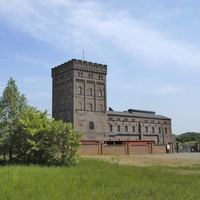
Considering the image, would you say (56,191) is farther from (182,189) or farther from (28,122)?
Answer: (28,122)

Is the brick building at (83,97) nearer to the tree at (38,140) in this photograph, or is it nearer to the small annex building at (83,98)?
the small annex building at (83,98)

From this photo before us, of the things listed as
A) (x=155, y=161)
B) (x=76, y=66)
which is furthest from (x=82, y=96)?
(x=155, y=161)

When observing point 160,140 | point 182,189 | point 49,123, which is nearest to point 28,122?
point 49,123

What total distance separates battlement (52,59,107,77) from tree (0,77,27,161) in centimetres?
4008

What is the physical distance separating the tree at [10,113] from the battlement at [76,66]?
4008cm

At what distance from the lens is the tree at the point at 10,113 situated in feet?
65.7

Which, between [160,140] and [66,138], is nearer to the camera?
[66,138]

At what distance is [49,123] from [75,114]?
3903cm

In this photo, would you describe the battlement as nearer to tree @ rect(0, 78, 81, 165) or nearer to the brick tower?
the brick tower

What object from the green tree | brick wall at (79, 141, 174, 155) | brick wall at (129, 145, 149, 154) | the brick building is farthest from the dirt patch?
the brick building

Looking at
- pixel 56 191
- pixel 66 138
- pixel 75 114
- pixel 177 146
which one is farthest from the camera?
pixel 75 114

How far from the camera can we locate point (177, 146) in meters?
52.3

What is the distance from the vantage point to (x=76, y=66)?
202 feet

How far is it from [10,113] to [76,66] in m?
41.3
